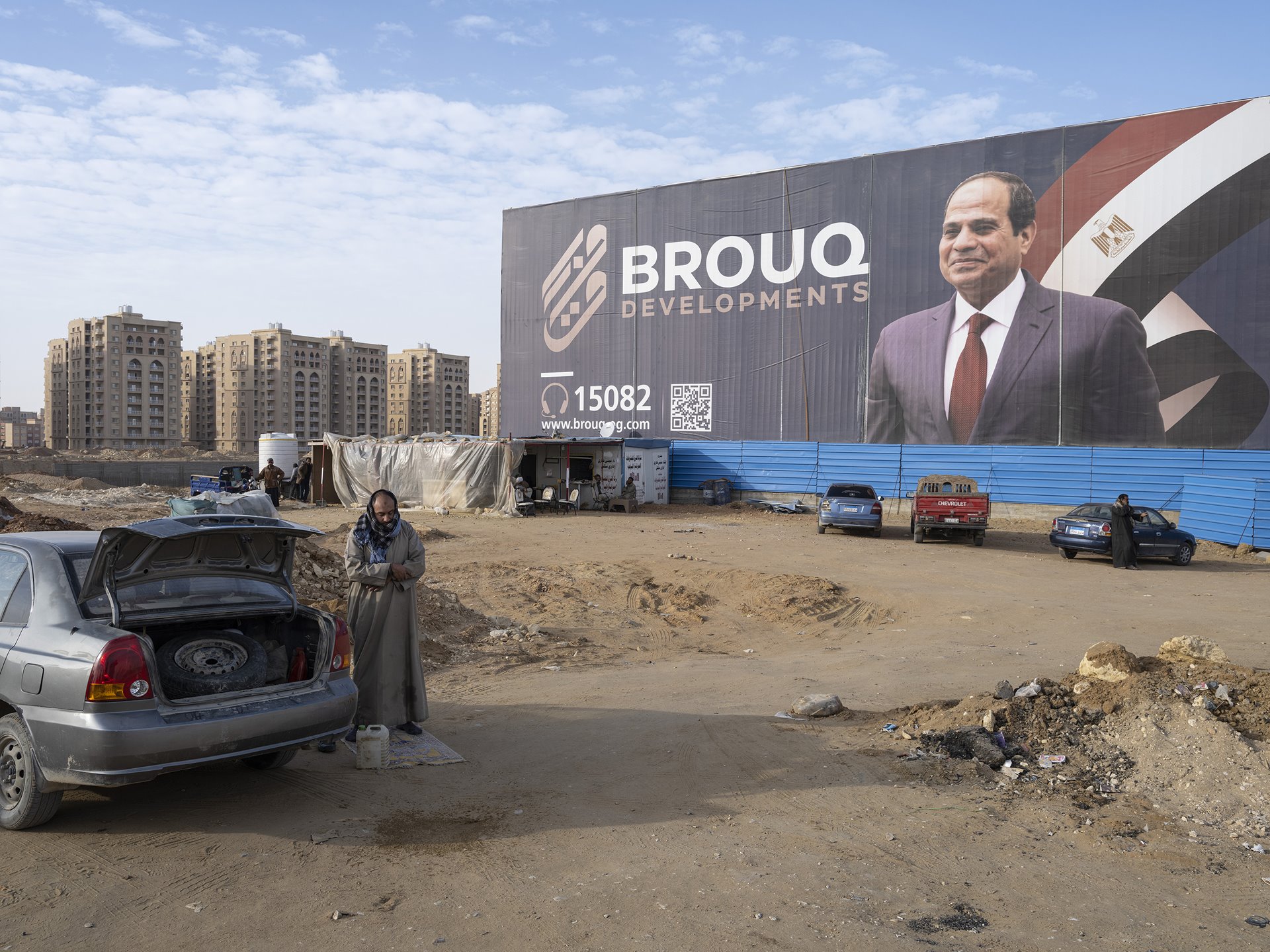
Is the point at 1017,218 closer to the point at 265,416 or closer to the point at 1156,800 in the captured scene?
the point at 1156,800

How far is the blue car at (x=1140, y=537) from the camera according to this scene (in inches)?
792

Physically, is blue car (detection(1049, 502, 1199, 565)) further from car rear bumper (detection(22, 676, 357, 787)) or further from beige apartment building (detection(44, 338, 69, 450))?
beige apartment building (detection(44, 338, 69, 450))

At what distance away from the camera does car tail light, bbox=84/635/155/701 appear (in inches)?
179

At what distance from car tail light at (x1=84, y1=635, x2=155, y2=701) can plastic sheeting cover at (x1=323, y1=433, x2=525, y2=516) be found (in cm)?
2483

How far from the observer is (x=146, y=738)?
14.9ft

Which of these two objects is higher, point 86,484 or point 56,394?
point 56,394

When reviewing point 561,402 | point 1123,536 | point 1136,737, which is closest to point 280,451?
point 561,402

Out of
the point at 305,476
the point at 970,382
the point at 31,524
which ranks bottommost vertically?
the point at 31,524

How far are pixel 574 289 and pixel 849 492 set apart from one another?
20041 millimetres

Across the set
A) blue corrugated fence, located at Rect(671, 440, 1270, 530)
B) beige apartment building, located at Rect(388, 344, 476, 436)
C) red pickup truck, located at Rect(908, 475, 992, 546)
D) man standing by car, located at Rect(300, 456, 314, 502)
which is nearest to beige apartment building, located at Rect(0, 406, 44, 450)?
beige apartment building, located at Rect(388, 344, 476, 436)

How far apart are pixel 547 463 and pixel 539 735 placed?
2617 centimetres

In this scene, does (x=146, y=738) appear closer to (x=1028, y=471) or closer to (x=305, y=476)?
(x=1028, y=471)

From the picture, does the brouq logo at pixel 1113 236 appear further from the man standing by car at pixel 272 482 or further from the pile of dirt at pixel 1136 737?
the man standing by car at pixel 272 482

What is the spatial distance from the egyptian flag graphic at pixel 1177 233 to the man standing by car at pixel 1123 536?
37.3 feet
